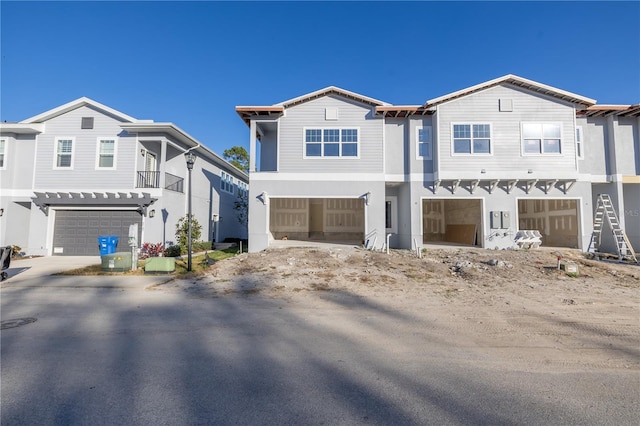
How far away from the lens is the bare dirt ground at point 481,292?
4531 mm

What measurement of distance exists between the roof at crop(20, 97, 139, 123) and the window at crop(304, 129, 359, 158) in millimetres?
9283

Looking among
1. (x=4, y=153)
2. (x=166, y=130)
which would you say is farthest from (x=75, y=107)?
(x=166, y=130)

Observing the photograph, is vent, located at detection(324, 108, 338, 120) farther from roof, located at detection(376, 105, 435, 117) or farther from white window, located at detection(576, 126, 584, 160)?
white window, located at detection(576, 126, 584, 160)

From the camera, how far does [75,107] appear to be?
15891 millimetres

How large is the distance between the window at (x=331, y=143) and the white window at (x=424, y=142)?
10.3ft

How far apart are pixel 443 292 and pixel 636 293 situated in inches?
191

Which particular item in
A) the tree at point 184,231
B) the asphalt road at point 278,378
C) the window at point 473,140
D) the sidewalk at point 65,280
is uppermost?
the window at point 473,140

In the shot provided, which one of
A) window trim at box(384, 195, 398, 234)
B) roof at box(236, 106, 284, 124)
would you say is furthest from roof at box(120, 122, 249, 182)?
window trim at box(384, 195, 398, 234)

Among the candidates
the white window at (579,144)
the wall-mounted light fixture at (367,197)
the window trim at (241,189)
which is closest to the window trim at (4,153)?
the window trim at (241,189)

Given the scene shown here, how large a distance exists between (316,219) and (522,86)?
13.9 metres

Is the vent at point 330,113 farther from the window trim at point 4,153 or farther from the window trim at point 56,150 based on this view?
the window trim at point 4,153

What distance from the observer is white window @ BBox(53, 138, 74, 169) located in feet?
51.6

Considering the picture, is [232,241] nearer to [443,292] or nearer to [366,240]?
[366,240]

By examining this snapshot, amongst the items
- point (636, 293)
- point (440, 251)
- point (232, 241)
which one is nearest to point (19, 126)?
point (232, 241)
